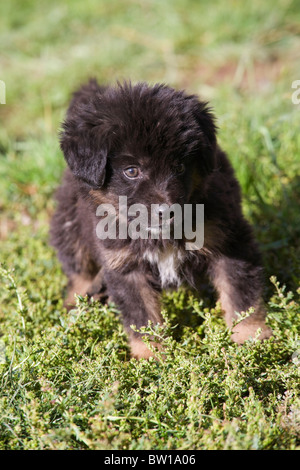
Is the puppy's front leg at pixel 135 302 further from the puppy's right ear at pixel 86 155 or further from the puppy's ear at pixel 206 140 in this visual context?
the puppy's ear at pixel 206 140

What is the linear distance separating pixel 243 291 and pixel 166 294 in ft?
2.23

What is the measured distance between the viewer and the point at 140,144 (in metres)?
2.92

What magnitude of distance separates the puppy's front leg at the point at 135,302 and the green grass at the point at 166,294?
3.8 inches

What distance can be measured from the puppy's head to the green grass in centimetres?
73

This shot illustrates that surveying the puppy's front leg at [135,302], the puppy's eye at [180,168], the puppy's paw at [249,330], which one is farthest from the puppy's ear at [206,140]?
the puppy's paw at [249,330]

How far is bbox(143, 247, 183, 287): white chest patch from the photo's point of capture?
10.8ft

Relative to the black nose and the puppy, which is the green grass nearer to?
the puppy

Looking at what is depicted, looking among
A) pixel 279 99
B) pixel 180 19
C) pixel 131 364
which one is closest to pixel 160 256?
pixel 131 364

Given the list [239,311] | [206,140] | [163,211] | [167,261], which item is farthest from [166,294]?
[206,140]

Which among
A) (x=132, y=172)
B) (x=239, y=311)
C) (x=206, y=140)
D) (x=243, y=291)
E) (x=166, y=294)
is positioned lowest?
(x=239, y=311)

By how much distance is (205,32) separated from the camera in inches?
314

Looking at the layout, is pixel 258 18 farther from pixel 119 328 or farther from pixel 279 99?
pixel 119 328

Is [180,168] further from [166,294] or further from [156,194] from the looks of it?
[166,294]

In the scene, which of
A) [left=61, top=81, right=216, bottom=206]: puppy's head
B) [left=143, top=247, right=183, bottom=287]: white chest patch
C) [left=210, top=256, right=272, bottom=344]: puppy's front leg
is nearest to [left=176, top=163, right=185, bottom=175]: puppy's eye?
[left=61, top=81, right=216, bottom=206]: puppy's head
